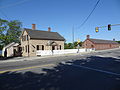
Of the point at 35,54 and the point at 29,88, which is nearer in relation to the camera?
the point at 29,88

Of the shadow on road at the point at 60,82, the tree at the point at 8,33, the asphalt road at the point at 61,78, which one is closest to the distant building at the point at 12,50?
the tree at the point at 8,33

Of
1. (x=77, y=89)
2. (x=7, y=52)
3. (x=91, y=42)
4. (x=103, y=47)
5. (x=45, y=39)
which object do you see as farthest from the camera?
(x=103, y=47)

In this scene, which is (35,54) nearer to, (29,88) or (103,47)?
(29,88)

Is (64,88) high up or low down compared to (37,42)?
down

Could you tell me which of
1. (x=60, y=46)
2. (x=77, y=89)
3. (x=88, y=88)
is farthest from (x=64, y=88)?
(x=60, y=46)

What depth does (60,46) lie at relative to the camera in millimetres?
31953

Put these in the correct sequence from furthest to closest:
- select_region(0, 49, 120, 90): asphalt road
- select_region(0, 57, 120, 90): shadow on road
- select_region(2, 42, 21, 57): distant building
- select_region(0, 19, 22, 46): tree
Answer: select_region(2, 42, 21, 57): distant building
select_region(0, 19, 22, 46): tree
select_region(0, 49, 120, 90): asphalt road
select_region(0, 57, 120, 90): shadow on road

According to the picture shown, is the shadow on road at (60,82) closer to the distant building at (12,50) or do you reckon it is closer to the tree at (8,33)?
the tree at (8,33)

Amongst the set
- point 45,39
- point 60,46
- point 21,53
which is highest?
point 45,39

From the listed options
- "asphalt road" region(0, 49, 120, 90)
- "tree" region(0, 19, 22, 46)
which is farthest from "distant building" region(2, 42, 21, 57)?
"asphalt road" region(0, 49, 120, 90)

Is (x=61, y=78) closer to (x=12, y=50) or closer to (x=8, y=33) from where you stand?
(x=12, y=50)

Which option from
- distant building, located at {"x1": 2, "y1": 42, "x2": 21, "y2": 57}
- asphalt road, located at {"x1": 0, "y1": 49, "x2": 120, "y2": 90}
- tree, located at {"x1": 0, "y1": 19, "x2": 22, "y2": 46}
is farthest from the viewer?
distant building, located at {"x1": 2, "y1": 42, "x2": 21, "y2": 57}

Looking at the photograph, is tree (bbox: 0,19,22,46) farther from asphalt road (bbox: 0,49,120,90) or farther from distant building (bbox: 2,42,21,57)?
asphalt road (bbox: 0,49,120,90)

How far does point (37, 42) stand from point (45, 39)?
2.69m
